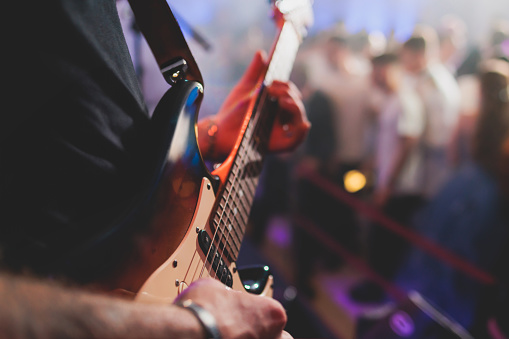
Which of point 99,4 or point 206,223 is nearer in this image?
point 99,4

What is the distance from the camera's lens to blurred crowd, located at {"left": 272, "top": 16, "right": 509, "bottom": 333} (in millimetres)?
2369

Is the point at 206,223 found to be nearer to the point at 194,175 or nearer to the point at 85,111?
the point at 194,175

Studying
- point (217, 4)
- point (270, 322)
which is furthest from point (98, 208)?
point (217, 4)

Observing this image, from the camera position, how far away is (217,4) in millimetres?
4188

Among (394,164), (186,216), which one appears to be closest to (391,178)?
(394,164)

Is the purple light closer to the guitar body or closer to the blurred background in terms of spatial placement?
the blurred background

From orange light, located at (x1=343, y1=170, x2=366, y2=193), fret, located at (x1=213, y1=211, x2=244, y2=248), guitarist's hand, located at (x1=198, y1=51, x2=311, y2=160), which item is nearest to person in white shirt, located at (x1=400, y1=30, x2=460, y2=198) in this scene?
orange light, located at (x1=343, y1=170, x2=366, y2=193)

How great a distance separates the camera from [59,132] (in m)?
0.52

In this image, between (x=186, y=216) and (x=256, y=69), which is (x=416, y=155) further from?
(x=186, y=216)

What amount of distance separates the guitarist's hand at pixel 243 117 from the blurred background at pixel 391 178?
0.34m

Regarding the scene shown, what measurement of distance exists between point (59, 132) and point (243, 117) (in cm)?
61

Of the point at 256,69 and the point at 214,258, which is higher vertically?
the point at 256,69

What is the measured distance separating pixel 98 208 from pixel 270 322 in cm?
30

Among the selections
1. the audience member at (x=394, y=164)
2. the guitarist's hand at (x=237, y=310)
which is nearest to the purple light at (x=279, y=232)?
the audience member at (x=394, y=164)
